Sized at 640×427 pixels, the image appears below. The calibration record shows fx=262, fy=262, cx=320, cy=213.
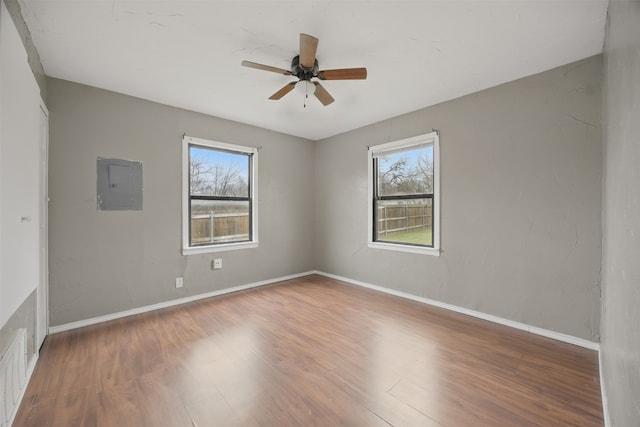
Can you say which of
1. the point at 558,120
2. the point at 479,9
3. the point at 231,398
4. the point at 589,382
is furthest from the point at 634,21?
the point at 231,398

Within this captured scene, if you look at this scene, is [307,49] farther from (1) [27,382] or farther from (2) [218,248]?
(1) [27,382]

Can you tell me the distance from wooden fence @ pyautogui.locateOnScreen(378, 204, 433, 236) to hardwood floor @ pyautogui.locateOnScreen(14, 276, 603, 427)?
1.17 metres

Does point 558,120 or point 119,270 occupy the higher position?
point 558,120

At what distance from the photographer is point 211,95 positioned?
3029 mm

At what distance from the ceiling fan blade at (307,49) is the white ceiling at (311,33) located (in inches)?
6.8

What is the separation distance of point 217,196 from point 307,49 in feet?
8.34

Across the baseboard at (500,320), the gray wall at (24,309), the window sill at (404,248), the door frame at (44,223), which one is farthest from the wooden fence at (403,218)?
the door frame at (44,223)

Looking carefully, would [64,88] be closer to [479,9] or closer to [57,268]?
[57,268]

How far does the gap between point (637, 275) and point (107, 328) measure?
3835 mm

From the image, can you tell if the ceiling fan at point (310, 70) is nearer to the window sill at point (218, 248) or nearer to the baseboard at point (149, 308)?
the window sill at point (218, 248)

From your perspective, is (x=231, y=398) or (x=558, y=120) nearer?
(x=231, y=398)

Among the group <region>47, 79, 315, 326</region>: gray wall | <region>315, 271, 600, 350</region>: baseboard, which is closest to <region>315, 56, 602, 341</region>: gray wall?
<region>315, 271, 600, 350</region>: baseboard

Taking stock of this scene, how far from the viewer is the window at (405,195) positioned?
3385 millimetres

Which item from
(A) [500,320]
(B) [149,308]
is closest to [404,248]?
(A) [500,320]
